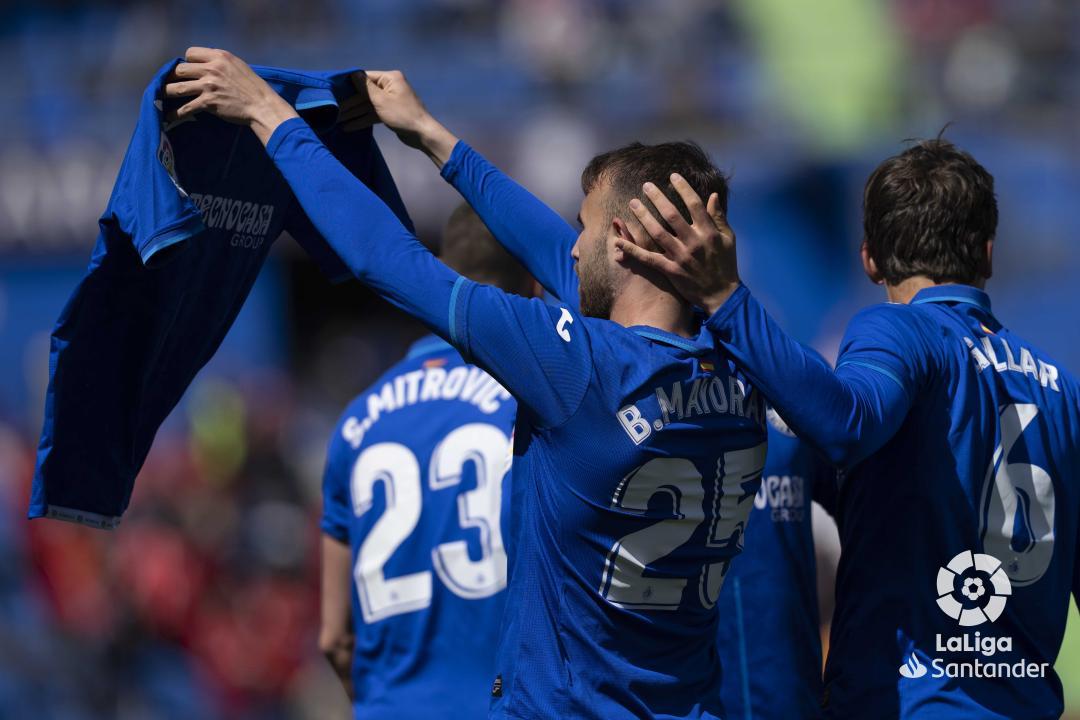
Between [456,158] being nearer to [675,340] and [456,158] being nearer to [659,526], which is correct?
[675,340]

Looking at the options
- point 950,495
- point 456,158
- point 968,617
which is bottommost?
point 968,617

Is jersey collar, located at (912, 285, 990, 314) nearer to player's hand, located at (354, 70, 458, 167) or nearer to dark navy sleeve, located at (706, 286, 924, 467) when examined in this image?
dark navy sleeve, located at (706, 286, 924, 467)

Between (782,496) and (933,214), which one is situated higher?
(933,214)

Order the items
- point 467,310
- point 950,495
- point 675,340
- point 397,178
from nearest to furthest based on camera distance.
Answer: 1. point 467,310
2. point 675,340
3. point 950,495
4. point 397,178

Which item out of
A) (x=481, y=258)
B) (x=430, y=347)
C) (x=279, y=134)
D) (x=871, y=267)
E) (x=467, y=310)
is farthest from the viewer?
(x=430, y=347)

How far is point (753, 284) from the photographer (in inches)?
475

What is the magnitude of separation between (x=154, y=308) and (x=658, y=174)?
125 centimetres

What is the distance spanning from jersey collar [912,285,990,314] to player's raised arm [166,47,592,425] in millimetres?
861

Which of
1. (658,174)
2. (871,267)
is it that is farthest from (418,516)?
(658,174)

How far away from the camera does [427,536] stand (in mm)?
4082

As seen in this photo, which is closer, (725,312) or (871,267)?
(725,312)

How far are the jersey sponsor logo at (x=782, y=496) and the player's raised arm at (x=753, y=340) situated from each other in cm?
80

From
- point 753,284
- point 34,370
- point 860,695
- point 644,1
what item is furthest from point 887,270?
point 34,370

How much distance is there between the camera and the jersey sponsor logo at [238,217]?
324cm
